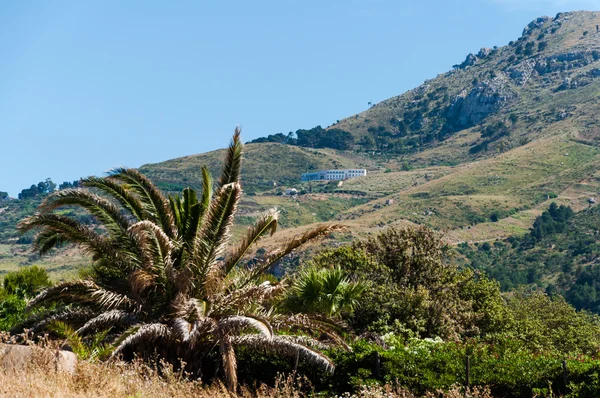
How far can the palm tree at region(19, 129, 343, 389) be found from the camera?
526 inches

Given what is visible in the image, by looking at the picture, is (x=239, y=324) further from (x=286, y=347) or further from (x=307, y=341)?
(x=307, y=341)

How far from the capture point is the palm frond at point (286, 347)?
13.2 meters

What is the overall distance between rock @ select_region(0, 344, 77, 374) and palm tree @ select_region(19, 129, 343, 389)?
3380 millimetres

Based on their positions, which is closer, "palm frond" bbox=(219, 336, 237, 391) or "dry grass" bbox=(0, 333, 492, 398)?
"dry grass" bbox=(0, 333, 492, 398)

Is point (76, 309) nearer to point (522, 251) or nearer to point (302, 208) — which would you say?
point (522, 251)

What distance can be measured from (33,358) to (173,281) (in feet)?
18.4

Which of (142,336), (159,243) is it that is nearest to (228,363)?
(142,336)

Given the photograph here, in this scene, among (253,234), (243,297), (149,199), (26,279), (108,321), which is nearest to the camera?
(108,321)

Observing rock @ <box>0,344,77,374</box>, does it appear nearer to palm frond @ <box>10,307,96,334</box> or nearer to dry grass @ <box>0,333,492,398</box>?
dry grass @ <box>0,333,492,398</box>

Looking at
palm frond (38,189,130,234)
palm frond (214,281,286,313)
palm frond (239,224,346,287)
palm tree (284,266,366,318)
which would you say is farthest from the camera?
palm tree (284,266,366,318)

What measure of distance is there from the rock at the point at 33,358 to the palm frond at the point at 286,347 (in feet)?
15.5

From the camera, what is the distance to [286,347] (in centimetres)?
1335

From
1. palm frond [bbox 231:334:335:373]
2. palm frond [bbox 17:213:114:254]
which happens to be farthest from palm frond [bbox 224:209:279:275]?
palm frond [bbox 17:213:114:254]

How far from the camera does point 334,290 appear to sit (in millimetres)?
16703
